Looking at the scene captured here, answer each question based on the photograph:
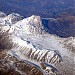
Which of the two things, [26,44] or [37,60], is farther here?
[26,44]

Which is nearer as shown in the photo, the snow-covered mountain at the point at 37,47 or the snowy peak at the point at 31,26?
the snow-covered mountain at the point at 37,47

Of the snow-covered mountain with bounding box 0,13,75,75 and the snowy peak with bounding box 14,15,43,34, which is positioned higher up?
the snowy peak with bounding box 14,15,43,34

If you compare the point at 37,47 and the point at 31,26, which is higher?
the point at 31,26

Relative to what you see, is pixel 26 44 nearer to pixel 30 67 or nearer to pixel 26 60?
pixel 26 60

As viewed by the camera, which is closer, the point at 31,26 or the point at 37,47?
the point at 37,47

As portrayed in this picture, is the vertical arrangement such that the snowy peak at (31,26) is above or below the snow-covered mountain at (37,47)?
above

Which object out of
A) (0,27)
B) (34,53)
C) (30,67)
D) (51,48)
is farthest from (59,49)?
(0,27)

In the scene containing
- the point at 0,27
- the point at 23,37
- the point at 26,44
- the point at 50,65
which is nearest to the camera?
the point at 50,65

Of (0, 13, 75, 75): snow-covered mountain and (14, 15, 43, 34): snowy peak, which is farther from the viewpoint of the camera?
(14, 15, 43, 34): snowy peak
